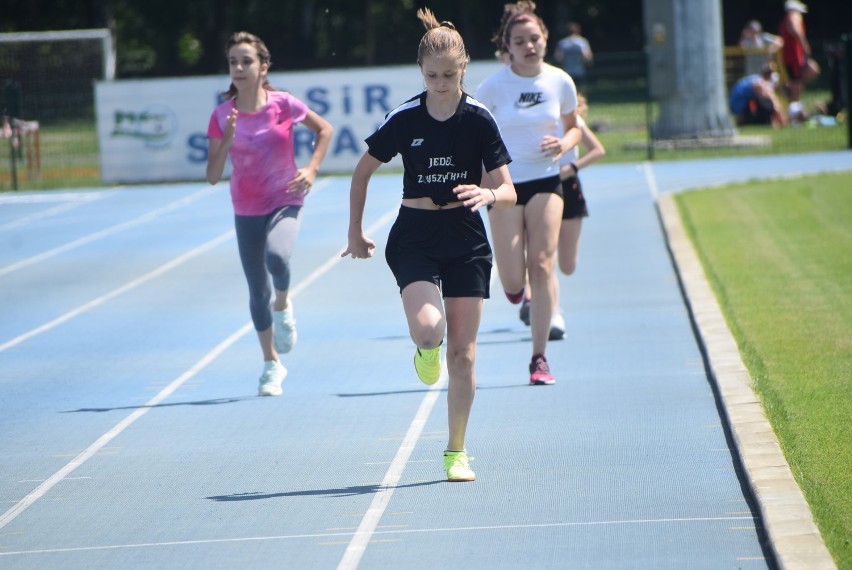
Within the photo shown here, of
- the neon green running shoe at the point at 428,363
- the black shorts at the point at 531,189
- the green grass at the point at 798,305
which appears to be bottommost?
the green grass at the point at 798,305

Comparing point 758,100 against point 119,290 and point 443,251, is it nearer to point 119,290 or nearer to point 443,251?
point 119,290

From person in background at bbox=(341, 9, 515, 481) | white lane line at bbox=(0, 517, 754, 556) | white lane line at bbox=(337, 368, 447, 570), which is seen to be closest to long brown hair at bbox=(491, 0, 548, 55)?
white lane line at bbox=(337, 368, 447, 570)

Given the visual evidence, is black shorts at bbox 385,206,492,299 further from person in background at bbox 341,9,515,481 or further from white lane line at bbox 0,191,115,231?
white lane line at bbox 0,191,115,231

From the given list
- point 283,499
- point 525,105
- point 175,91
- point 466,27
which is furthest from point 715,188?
point 466,27

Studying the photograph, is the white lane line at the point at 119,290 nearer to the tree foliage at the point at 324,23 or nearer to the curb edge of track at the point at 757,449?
the curb edge of track at the point at 757,449

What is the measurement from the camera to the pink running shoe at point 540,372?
8.66m

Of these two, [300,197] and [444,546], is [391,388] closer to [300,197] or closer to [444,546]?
[300,197]

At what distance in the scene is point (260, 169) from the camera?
8.76 meters

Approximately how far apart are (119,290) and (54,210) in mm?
9064

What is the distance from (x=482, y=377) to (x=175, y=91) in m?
17.6

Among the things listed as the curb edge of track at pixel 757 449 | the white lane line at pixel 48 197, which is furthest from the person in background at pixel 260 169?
the white lane line at pixel 48 197

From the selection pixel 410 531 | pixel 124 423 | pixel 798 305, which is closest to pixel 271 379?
pixel 124 423

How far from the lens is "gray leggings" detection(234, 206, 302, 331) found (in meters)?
8.67

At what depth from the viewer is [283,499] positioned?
6.39 metres
